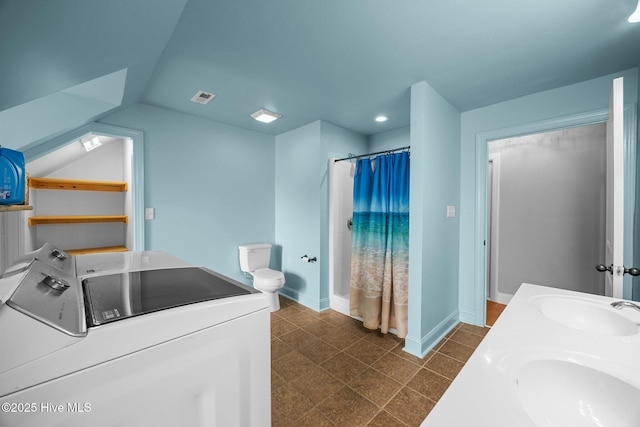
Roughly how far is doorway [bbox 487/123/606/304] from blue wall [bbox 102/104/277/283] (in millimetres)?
2815

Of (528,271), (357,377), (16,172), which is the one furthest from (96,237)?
(528,271)

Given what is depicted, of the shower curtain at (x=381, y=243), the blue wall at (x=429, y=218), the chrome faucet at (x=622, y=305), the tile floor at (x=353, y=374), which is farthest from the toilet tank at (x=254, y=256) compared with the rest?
the chrome faucet at (x=622, y=305)

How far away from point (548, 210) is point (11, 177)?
4.31 meters

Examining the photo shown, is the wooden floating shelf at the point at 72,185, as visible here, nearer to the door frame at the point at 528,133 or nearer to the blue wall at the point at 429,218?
the blue wall at the point at 429,218

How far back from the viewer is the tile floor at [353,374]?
1526 mm

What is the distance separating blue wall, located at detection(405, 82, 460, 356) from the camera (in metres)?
2.12

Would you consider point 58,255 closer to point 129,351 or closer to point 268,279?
point 129,351

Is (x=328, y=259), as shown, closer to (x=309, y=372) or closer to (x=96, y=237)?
(x=309, y=372)

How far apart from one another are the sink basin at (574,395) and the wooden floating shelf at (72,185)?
3.43m

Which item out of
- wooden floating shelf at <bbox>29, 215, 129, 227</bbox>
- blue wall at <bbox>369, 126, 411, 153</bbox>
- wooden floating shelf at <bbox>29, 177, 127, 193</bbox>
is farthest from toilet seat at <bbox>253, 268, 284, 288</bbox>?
blue wall at <bbox>369, 126, 411, 153</bbox>

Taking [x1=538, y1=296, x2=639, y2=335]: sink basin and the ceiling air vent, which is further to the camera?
the ceiling air vent

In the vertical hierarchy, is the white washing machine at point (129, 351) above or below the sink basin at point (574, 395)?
above

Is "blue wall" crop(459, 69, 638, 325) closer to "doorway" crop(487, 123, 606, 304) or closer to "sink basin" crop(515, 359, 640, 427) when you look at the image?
"doorway" crop(487, 123, 606, 304)

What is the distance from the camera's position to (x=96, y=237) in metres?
2.80
